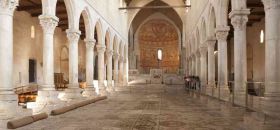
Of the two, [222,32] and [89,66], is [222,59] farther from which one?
[89,66]

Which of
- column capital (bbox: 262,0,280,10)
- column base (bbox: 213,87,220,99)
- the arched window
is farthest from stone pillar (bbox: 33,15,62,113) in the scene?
the arched window

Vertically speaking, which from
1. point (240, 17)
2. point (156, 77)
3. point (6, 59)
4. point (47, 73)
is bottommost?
point (156, 77)

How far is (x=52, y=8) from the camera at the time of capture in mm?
13805

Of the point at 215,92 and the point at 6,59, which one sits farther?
the point at 215,92

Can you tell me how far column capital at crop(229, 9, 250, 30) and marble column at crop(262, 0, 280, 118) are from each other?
9.44 ft

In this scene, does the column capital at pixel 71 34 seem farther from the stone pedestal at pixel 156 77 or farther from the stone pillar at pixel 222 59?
the stone pedestal at pixel 156 77

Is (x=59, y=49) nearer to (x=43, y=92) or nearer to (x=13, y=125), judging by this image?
(x=43, y=92)

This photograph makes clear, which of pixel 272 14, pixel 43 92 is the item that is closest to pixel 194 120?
pixel 272 14

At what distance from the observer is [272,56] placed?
9727 mm

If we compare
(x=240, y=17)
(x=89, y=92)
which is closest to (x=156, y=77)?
(x=89, y=92)

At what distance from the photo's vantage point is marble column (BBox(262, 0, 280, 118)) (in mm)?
9391

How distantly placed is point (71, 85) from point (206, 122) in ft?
33.0

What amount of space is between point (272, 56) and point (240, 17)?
3474 millimetres

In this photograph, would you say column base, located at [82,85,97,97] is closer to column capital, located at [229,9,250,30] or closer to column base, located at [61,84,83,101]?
column base, located at [61,84,83,101]
